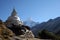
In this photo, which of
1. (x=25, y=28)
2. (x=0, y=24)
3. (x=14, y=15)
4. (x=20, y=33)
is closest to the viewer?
(x=0, y=24)

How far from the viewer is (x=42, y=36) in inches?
2169

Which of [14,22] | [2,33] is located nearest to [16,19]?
[14,22]

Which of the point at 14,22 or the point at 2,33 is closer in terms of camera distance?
the point at 2,33

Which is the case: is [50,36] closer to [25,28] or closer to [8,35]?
[25,28]

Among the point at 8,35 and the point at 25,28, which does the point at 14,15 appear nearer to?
the point at 25,28

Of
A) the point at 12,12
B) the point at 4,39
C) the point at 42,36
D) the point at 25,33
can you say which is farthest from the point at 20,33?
the point at 12,12

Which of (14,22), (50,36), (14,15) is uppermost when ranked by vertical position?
(14,15)

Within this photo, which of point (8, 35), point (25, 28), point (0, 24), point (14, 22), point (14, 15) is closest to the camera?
point (8, 35)

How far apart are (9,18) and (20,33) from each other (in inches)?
589

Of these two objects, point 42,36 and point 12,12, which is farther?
point 12,12

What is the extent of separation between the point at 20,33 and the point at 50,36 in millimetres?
9605

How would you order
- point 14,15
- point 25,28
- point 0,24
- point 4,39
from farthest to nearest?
point 14,15
point 25,28
point 0,24
point 4,39

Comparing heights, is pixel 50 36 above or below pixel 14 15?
below

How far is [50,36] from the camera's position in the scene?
5341 centimetres
